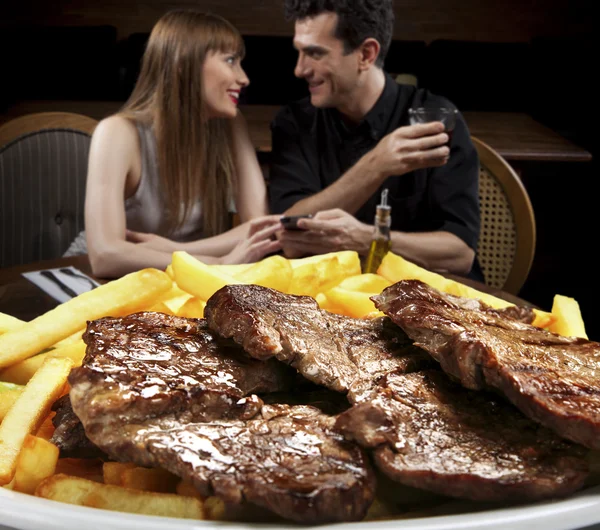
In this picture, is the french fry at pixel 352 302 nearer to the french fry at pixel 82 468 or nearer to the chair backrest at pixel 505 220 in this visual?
the french fry at pixel 82 468

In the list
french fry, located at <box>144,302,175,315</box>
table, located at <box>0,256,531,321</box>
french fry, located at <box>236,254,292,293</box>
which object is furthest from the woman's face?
french fry, located at <box>144,302,175,315</box>

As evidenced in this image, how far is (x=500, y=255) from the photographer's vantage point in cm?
321

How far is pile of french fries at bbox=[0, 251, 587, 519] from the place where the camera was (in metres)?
0.77

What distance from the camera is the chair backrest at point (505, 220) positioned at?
3063 millimetres

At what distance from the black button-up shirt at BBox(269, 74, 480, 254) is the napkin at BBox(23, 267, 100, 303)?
1491mm

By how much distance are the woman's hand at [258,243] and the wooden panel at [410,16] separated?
4791 mm

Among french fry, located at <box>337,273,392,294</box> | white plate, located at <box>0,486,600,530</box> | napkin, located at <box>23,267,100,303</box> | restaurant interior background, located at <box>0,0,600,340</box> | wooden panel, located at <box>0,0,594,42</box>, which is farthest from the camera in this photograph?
wooden panel, located at <box>0,0,594,42</box>

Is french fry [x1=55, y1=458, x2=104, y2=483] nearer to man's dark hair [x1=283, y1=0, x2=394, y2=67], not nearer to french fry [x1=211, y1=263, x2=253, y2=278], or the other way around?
french fry [x1=211, y1=263, x2=253, y2=278]

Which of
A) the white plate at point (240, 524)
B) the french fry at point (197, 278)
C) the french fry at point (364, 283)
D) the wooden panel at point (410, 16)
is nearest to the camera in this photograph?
the white plate at point (240, 524)

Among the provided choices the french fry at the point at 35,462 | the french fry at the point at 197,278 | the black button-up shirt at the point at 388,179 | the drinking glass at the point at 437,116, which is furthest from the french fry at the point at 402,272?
the black button-up shirt at the point at 388,179

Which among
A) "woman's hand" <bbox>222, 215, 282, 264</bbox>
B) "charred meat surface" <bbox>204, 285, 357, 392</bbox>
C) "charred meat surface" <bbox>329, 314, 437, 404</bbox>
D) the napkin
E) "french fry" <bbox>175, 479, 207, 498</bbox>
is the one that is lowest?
"woman's hand" <bbox>222, 215, 282, 264</bbox>

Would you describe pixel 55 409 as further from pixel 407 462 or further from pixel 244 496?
pixel 407 462

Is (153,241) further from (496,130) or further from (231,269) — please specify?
(496,130)

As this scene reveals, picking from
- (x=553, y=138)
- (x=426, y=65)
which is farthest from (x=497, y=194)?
(x=426, y=65)
